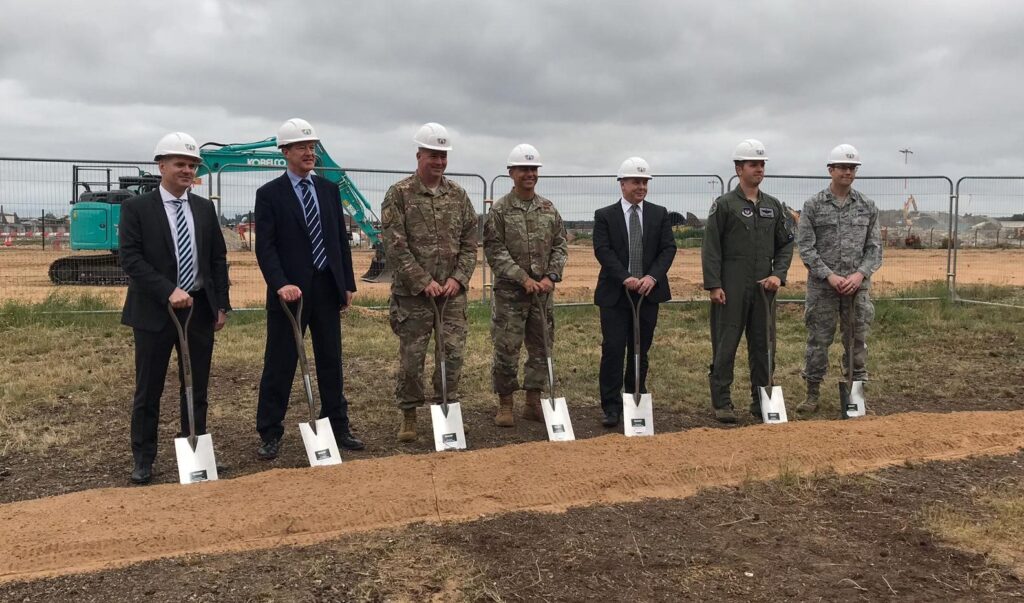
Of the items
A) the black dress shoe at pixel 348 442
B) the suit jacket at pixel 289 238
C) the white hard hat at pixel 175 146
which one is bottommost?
the black dress shoe at pixel 348 442

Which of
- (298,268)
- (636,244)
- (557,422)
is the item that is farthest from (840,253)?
(298,268)

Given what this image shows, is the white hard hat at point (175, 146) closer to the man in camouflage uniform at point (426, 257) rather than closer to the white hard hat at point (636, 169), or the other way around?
the man in camouflage uniform at point (426, 257)

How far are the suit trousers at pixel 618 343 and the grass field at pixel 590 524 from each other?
13.1 inches

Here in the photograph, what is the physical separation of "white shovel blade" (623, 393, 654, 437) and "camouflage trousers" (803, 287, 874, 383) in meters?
1.62

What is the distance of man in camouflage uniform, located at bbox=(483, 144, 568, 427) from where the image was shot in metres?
5.84

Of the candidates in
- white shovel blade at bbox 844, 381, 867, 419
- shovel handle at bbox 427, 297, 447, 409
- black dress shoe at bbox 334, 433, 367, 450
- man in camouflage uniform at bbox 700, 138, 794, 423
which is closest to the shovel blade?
white shovel blade at bbox 844, 381, 867, 419

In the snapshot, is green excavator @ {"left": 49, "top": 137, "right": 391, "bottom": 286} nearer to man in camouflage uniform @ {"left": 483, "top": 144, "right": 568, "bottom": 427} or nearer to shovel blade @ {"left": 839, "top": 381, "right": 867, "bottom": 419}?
man in camouflage uniform @ {"left": 483, "top": 144, "right": 568, "bottom": 427}

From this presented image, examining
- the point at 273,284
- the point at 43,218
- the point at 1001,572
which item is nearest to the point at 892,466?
the point at 1001,572

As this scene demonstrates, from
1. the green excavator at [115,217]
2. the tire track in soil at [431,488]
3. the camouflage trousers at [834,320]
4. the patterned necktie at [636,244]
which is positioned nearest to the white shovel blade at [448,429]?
the tire track in soil at [431,488]

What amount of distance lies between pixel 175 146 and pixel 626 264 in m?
3.32

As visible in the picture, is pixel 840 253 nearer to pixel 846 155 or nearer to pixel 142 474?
pixel 846 155

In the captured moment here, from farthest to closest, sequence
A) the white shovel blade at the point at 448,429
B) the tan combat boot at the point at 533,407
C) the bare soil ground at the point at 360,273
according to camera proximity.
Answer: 1. the bare soil ground at the point at 360,273
2. the tan combat boot at the point at 533,407
3. the white shovel blade at the point at 448,429

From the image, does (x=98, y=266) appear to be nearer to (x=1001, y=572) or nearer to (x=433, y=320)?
(x=433, y=320)

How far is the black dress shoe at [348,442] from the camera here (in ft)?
17.9
